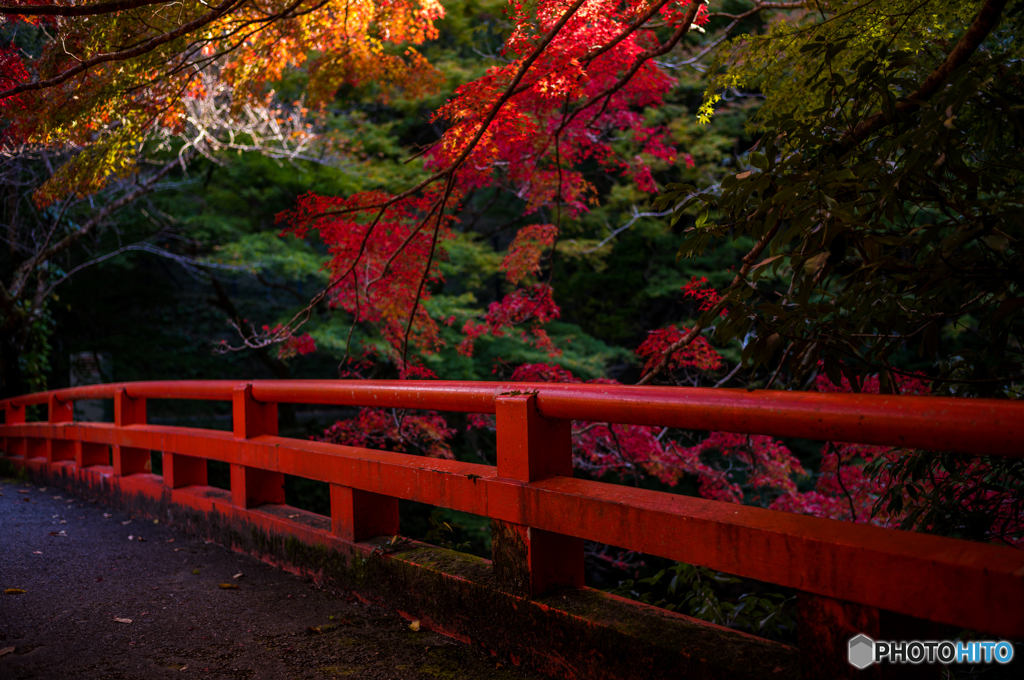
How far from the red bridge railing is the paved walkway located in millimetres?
345

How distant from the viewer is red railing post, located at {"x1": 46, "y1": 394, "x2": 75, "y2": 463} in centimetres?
565

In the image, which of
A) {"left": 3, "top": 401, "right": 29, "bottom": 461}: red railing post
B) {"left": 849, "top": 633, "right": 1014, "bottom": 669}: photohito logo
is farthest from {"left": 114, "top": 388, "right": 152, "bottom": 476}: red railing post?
{"left": 849, "top": 633, "right": 1014, "bottom": 669}: photohito logo

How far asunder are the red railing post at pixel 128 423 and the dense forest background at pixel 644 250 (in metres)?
1.13

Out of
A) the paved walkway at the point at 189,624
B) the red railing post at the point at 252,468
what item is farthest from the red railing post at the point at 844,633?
the red railing post at the point at 252,468

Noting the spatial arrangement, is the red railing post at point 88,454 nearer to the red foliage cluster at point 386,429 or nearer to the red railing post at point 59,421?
the red railing post at point 59,421

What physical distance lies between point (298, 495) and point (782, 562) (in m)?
11.0

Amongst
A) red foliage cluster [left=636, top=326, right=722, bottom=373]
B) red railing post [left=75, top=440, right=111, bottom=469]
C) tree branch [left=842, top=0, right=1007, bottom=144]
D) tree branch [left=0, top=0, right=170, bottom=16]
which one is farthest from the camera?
red railing post [left=75, top=440, right=111, bottom=469]

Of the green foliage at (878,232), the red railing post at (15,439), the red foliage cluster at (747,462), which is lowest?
the red foliage cluster at (747,462)

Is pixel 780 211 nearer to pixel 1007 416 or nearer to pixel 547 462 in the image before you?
pixel 1007 416

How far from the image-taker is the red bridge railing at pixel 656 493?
1233 millimetres

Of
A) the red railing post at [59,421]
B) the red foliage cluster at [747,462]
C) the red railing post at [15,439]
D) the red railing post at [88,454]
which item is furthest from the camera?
the red railing post at [15,439]

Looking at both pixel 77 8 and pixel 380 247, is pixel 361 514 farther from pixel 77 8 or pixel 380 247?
pixel 380 247

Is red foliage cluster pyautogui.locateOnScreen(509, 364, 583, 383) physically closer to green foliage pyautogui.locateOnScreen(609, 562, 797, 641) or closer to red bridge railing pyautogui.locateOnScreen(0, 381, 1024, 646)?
green foliage pyautogui.locateOnScreen(609, 562, 797, 641)

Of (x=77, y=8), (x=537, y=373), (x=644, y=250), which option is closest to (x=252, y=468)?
(x=77, y=8)
